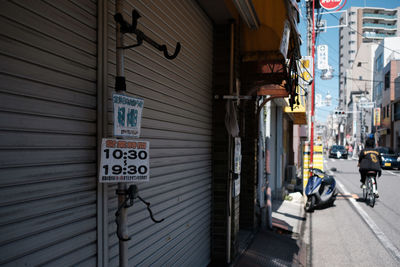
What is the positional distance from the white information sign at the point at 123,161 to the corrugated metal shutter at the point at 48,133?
24 cm

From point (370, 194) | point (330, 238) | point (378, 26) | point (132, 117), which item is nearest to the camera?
point (132, 117)

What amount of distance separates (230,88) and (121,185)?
124 inches

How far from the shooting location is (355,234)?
7.04m

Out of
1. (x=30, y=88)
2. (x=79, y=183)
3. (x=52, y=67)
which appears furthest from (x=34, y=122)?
(x=79, y=183)

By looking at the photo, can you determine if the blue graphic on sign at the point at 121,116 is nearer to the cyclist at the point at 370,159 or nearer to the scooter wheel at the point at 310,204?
the scooter wheel at the point at 310,204

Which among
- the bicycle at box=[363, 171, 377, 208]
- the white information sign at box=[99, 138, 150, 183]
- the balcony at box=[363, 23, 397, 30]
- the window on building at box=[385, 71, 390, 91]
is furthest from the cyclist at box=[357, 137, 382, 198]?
the balcony at box=[363, 23, 397, 30]

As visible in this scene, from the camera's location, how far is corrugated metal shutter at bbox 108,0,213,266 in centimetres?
296

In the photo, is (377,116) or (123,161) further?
(377,116)

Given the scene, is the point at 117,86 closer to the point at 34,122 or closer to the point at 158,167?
the point at 34,122

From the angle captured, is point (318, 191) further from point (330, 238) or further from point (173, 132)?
point (173, 132)

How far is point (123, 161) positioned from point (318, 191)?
8.49 meters

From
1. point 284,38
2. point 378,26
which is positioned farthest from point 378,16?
point 284,38

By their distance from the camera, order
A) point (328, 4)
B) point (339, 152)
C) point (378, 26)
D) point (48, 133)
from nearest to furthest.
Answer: point (48, 133), point (328, 4), point (339, 152), point (378, 26)

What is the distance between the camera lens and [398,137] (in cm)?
3888
